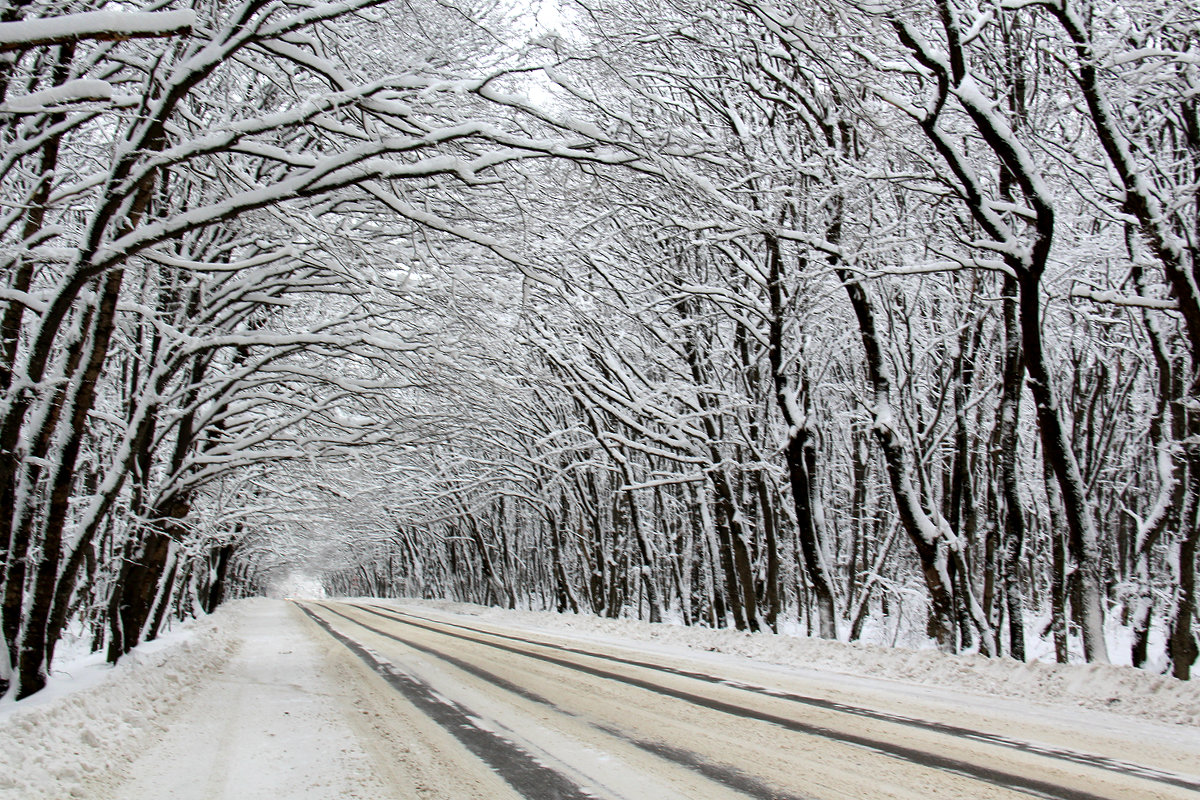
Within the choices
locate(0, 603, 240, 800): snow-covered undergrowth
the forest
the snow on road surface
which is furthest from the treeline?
locate(0, 603, 240, 800): snow-covered undergrowth

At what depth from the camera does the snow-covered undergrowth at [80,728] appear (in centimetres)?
490

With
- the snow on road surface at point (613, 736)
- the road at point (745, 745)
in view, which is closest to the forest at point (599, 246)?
the snow on road surface at point (613, 736)

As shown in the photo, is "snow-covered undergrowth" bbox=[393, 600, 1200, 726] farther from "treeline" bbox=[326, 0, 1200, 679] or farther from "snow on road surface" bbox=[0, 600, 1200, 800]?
"treeline" bbox=[326, 0, 1200, 679]

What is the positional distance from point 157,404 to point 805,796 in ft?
29.7

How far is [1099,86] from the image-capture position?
8547 mm

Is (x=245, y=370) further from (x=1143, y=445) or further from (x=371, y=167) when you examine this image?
(x=1143, y=445)

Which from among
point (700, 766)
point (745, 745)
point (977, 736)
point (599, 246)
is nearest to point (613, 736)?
point (745, 745)

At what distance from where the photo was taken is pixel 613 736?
6.17 meters

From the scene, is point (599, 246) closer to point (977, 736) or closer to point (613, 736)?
point (613, 736)

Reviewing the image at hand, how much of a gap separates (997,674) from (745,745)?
453 centimetres

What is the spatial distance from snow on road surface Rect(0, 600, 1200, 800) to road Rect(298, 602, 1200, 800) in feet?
0.08

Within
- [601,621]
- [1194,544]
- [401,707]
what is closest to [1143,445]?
[1194,544]

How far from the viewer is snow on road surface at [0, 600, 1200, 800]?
15.6ft

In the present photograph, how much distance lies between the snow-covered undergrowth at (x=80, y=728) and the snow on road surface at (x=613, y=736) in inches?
0.9
